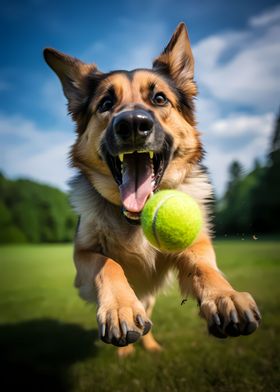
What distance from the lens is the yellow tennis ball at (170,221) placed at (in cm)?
243

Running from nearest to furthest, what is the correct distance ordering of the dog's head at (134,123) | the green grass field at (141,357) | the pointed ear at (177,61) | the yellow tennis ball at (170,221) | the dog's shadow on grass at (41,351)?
the yellow tennis ball at (170,221) → the dog's head at (134,123) → the green grass field at (141,357) → the dog's shadow on grass at (41,351) → the pointed ear at (177,61)

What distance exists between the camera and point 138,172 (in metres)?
3.17

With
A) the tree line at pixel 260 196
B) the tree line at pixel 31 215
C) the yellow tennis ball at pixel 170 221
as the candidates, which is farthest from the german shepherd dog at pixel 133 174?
the tree line at pixel 31 215

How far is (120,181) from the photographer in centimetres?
323

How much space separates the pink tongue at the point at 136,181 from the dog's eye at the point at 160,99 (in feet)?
2.06

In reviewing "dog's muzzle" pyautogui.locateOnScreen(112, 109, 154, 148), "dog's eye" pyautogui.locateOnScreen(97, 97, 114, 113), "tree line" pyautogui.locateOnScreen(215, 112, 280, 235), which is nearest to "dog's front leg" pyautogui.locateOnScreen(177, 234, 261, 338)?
"dog's muzzle" pyautogui.locateOnScreen(112, 109, 154, 148)

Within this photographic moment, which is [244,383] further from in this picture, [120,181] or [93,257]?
[120,181]

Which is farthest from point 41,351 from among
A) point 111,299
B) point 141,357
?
point 111,299

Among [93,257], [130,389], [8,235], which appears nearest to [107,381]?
[130,389]

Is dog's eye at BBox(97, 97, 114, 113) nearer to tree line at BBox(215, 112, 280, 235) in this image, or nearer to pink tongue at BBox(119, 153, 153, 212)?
pink tongue at BBox(119, 153, 153, 212)

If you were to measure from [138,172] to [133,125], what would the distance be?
51cm

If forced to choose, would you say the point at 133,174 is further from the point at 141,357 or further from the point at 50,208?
the point at 50,208

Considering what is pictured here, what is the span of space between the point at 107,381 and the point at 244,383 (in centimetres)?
117

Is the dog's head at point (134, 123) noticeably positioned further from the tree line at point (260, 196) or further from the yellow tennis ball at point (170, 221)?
the tree line at point (260, 196)
